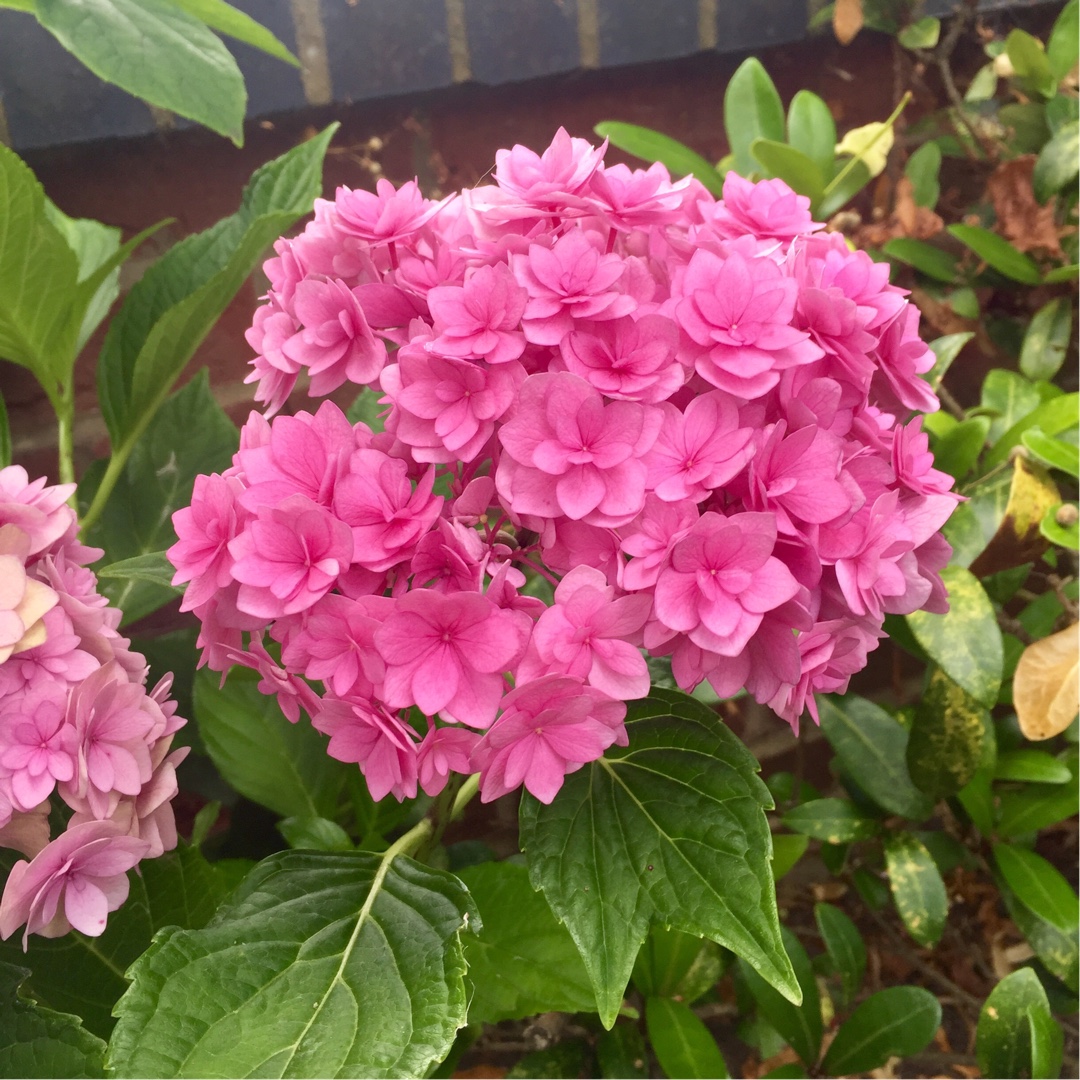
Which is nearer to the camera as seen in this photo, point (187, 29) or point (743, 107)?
point (187, 29)

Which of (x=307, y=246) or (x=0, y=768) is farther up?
(x=307, y=246)

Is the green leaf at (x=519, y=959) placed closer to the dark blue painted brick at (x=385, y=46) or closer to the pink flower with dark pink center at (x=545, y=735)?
the pink flower with dark pink center at (x=545, y=735)

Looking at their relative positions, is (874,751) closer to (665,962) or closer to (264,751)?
A: (665,962)

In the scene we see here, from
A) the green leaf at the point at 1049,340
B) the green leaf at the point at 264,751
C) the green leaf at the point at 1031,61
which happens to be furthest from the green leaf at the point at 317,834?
the green leaf at the point at 1031,61

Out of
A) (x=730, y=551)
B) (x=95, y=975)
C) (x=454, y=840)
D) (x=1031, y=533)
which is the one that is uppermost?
(x=730, y=551)

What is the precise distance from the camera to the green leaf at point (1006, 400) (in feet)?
3.37

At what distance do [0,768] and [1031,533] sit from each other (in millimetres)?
932

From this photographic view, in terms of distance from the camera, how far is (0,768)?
470 millimetres

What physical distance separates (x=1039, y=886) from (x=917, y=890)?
13 centimetres

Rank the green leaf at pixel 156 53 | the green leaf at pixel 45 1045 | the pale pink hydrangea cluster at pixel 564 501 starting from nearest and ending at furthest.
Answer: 1. the pale pink hydrangea cluster at pixel 564 501
2. the green leaf at pixel 45 1045
3. the green leaf at pixel 156 53

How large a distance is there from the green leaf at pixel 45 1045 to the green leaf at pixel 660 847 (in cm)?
30

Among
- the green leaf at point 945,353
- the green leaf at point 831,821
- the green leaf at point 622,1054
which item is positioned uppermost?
the green leaf at point 945,353

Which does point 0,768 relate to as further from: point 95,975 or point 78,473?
point 78,473

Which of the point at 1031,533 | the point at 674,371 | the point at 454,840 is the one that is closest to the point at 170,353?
the point at 674,371
